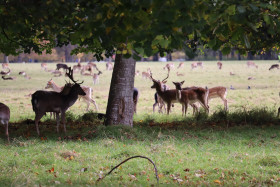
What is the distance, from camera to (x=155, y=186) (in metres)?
5.49

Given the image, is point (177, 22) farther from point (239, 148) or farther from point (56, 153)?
point (239, 148)

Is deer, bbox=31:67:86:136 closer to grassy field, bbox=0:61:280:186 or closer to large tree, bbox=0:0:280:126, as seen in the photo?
grassy field, bbox=0:61:280:186

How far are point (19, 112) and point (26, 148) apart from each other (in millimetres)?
8081

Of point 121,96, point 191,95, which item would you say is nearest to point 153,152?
point 121,96

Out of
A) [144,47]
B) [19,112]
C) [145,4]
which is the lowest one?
[19,112]

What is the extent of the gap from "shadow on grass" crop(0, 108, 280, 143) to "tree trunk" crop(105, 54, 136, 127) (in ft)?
1.47

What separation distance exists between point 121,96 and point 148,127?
126 cm

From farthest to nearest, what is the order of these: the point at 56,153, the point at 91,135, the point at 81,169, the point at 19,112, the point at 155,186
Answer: the point at 19,112 → the point at 91,135 → the point at 56,153 → the point at 81,169 → the point at 155,186

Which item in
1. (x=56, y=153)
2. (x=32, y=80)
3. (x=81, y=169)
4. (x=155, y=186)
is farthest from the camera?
(x=32, y=80)

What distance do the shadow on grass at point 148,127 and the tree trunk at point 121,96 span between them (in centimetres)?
45

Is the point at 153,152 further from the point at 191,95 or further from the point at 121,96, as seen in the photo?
the point at 191,95

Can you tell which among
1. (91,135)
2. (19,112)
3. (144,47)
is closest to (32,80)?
(19,112)

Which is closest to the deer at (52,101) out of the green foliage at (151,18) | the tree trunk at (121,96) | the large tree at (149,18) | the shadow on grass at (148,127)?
the shadow on grass at (148,127)

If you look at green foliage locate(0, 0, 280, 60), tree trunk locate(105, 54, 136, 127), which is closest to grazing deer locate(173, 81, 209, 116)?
tree trunk locate(105, 54, 136, 127)
